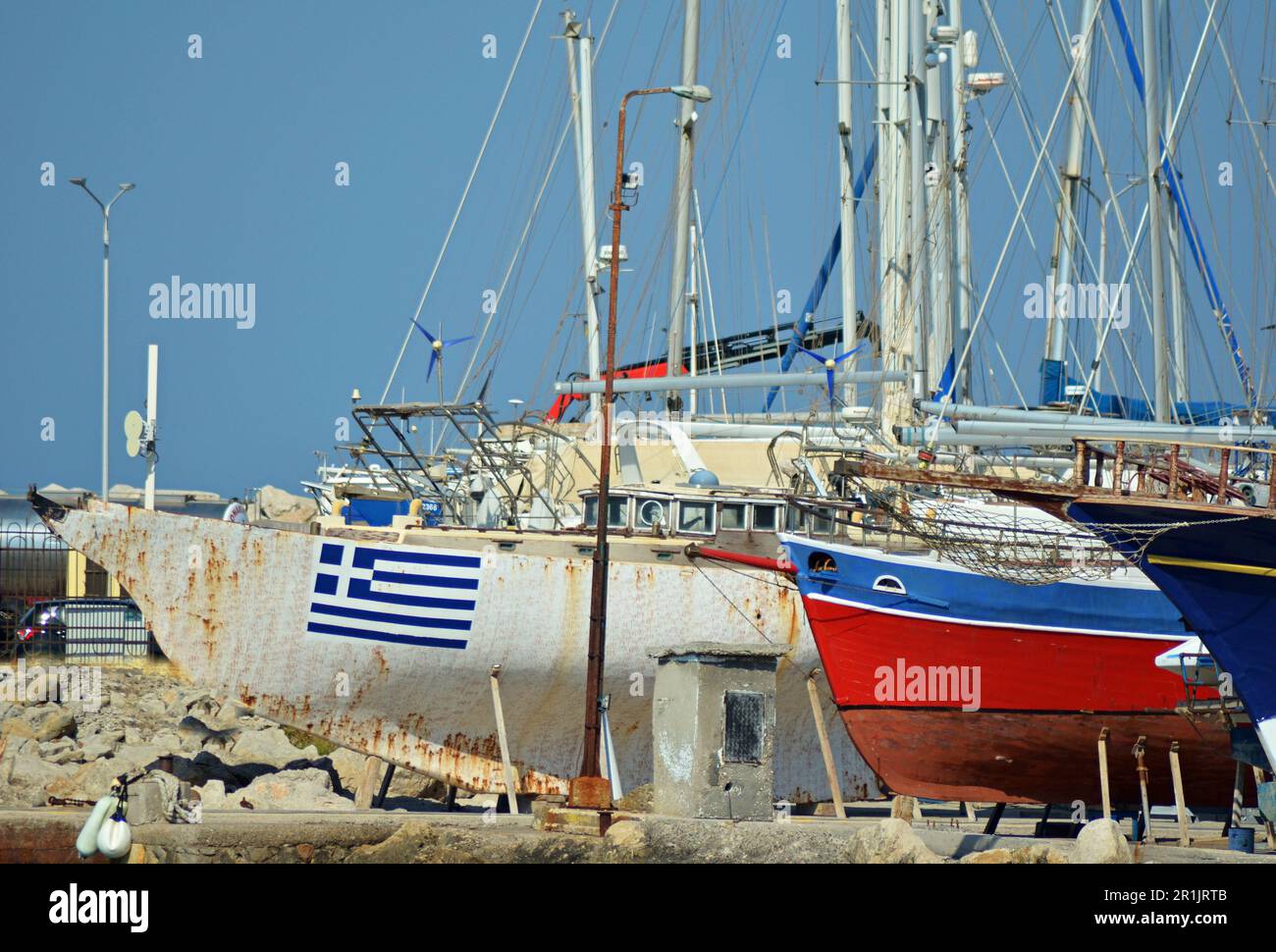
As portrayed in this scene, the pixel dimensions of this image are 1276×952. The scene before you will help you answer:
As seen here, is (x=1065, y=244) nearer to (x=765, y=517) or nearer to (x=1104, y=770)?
(x=765, y=517)

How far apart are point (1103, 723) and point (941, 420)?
4.93 m

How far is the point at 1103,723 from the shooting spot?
24766 mm

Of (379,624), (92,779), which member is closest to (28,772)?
(92,779)

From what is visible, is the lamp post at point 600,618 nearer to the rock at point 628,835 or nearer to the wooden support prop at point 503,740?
the rock at point 628,835

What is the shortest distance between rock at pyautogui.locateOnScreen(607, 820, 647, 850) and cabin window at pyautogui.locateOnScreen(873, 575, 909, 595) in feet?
29.1

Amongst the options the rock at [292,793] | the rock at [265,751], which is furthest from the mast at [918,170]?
the rock at [265,751]

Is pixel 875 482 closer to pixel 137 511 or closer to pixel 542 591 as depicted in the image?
pixel 542 591

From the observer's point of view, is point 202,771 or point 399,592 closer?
point 399,592

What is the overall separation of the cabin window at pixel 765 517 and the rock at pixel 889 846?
1039 cm

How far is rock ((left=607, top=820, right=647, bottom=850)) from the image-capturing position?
16.6 metres

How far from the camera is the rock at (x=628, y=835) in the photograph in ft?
54.4

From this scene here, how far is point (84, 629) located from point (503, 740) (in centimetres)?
1946

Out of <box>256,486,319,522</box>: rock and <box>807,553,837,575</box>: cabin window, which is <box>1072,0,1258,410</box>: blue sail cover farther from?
<box>256,486,319,522</box>: rock

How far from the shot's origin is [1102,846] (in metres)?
16.2
